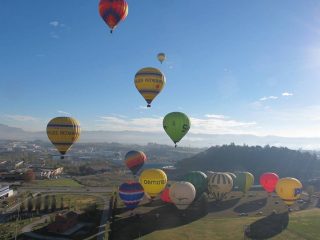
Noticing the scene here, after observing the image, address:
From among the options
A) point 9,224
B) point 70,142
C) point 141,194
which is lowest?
point 9,224

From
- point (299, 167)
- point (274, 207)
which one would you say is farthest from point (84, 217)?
point (299, 167)

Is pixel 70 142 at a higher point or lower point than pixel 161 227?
higher

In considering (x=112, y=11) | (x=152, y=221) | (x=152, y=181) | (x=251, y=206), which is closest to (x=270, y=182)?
(x=251, y=206)

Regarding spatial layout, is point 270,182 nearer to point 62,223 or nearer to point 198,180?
point 198,180

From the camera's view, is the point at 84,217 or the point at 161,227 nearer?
the point at 161,227

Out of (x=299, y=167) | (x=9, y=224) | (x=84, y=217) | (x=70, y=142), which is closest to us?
(x=70, y=142)

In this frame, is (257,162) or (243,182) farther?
(257,162)

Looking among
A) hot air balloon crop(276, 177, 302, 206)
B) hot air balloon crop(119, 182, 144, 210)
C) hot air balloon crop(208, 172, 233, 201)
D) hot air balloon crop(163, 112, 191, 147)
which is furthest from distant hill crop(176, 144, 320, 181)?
hot air balloon crop(163, 112, 191, 147)

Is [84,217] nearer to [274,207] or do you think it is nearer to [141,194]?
[141,194]
